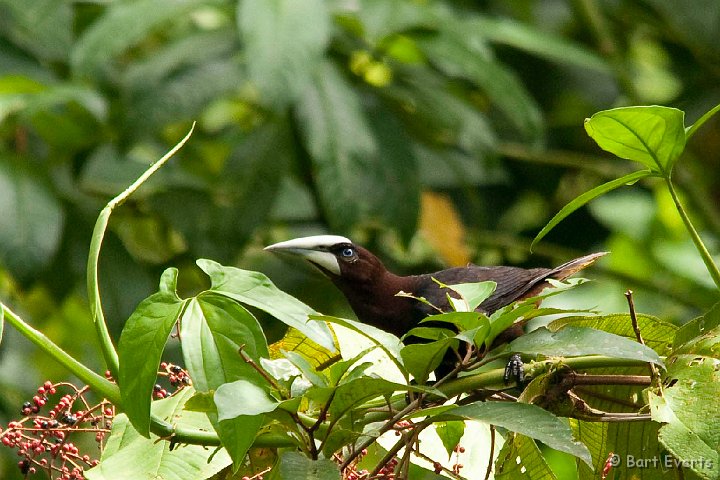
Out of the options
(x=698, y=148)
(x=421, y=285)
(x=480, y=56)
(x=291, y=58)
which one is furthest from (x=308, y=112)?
(x=698, y=148)

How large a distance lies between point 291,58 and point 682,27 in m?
2.03

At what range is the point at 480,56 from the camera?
3.45 m

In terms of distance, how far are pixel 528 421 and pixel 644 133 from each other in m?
0.39

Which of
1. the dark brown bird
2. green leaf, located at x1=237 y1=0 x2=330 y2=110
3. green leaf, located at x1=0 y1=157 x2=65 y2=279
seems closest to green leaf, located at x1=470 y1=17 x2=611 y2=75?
green leaf, located at x1=237 y1=0 x2=330 y2=110

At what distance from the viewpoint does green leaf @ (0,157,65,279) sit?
9.90ft

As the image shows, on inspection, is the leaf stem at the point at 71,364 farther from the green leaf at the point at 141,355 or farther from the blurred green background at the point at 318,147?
the blurred green background at the point at 318,147

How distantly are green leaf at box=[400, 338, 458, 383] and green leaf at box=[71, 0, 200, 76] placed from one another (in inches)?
81.1

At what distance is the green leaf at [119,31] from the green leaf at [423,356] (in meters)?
2.06

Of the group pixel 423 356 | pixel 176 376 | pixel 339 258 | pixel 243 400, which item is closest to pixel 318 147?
pixel 339 258

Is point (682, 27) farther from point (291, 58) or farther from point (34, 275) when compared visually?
point (34, 275)

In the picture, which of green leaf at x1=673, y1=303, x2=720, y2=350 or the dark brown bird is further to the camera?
the dark brown bird

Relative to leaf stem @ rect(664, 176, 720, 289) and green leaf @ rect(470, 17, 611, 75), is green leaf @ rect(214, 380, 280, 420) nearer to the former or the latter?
leaf stem @ rect(664, 176, 720, 289)

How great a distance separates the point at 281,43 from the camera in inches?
116

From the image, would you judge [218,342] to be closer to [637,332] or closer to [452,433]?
[452,433]
